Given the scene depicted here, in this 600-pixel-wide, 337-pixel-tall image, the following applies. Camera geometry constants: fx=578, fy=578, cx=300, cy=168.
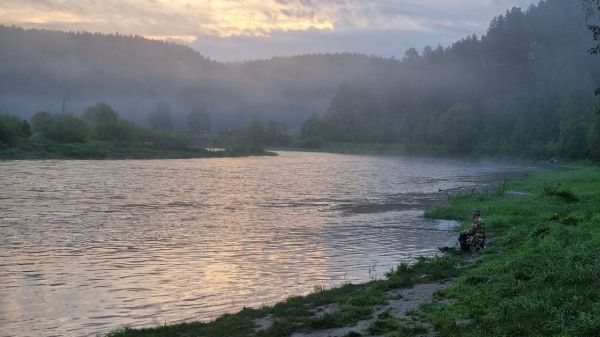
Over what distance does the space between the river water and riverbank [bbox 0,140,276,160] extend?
55.5m

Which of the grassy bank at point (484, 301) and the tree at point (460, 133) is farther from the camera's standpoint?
the tree at point (460, 133)

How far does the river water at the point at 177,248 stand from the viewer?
20156 millimetres

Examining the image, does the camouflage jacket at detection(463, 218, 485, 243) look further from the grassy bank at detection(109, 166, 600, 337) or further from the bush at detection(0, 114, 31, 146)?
the bush at detection(0, 114, 31, 146)

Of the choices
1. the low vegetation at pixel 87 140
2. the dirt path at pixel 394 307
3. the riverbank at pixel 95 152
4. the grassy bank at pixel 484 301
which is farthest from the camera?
the low vegetation at pixel 87 140

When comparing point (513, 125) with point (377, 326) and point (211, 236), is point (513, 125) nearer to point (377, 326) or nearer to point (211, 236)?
point (211, 236)

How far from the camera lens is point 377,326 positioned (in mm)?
15070

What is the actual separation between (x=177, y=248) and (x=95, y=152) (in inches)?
4286

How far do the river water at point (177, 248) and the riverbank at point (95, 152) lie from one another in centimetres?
5548

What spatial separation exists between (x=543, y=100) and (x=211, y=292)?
19155 cm

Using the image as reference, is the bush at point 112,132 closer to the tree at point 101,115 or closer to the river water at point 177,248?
the tree at point 101,115

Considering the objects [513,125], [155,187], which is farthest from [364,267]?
[513,125]

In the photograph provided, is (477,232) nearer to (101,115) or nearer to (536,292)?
(536,292)

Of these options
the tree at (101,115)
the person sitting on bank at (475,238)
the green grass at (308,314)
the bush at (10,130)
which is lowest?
the green grass at (308,314)

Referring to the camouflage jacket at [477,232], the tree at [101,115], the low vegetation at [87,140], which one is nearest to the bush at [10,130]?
the low vegetation at [87,140]
